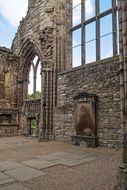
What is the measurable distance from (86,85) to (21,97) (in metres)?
7.06

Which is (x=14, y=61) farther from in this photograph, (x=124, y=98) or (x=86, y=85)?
(x=124, y=98)

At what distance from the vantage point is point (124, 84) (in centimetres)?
357

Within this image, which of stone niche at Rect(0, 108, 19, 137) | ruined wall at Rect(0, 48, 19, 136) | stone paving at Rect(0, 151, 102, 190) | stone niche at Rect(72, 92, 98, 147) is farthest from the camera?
ruined wall at Rect(0, 48, 19, 136)

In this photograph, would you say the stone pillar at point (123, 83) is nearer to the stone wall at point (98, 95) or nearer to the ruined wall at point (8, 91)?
the stone wall at point (98, 95)

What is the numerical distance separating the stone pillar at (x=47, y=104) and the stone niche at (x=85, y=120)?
6.92ft

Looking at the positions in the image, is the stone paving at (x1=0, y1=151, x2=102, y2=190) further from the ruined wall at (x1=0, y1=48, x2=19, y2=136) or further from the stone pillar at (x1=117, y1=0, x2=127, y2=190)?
the ruined wall at (x1=0, y1=48, x2=19, y2=136)

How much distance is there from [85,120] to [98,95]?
3.62 ft

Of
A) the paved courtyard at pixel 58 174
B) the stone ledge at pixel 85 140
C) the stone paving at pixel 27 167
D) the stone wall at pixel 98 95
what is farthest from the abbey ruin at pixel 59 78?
the stone paving at pixel 27 167

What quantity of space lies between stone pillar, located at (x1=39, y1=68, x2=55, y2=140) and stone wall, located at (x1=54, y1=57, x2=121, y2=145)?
359 millimetres

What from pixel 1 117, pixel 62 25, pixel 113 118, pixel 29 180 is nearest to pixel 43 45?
pixel 62 25

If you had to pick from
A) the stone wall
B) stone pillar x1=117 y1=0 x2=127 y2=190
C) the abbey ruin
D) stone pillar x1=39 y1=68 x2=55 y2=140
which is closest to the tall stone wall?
the abbey ruin

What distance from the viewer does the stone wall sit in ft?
26.7

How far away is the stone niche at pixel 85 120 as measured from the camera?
8.62 metres

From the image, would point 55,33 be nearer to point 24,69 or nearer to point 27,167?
point 24,69
